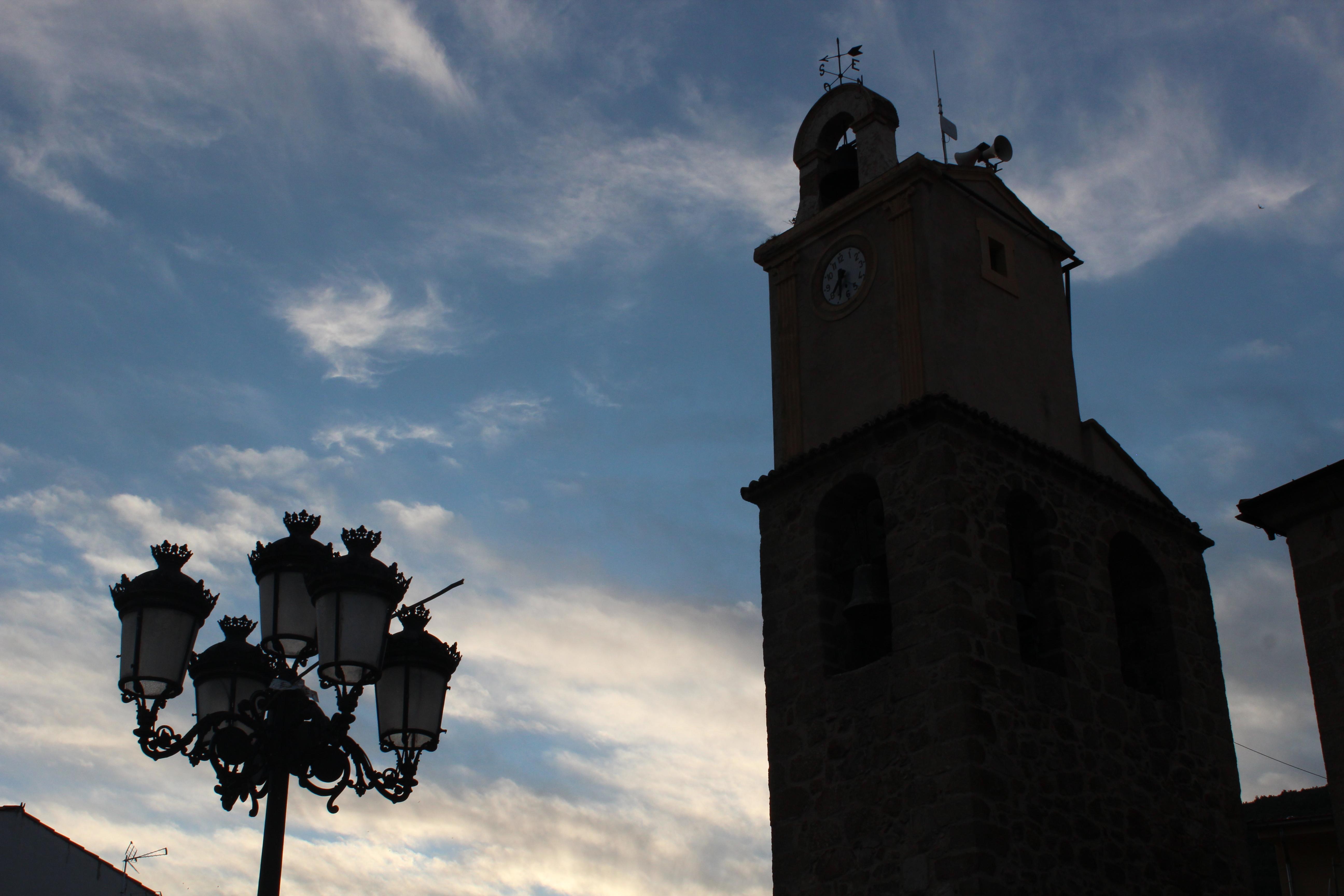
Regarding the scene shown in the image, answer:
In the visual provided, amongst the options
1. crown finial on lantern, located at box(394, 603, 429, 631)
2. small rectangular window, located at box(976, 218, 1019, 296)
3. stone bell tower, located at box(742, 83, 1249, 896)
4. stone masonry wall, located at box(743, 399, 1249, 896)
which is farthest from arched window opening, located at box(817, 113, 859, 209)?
crown finial on lantern, located at box(394, 603, 429, 631)

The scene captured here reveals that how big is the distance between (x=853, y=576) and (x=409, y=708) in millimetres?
7023

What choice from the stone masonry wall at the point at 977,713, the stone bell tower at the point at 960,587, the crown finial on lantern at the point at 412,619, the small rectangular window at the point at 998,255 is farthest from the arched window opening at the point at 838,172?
the crown finial on lantern at the point at 412,619

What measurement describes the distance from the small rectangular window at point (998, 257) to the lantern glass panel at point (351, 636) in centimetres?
980

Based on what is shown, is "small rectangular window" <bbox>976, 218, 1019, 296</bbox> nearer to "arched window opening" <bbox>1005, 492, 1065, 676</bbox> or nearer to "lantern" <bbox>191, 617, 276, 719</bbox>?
"arched window opening" <bbox>1005, 492, 1065, 676</bbox>

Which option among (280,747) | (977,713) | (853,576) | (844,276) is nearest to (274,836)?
(280,747)

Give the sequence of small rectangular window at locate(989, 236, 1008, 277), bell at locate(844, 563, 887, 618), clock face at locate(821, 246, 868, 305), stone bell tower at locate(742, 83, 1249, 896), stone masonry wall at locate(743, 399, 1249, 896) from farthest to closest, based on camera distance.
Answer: small rectangular window at locate(989, 236, 1008, 277)
clock face at locate(821, 246, 868, 305)
bell at locate(844, 563, 887, 618)
stone bell tower at locate(742, 83, 1249, 896)
stone masonry wall at locate(743, 399, 1249, 896)

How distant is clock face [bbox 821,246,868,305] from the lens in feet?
46.2

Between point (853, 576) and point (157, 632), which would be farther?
point (853, 576)

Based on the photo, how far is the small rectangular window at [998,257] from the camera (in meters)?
14.4

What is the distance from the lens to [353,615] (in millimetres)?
6000

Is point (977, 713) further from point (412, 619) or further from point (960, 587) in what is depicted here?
point (412, 619)

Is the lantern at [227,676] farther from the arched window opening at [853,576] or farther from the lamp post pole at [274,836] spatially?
the arched window opening at [853,576]

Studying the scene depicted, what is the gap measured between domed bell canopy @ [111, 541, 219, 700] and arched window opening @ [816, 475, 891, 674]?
7.09m

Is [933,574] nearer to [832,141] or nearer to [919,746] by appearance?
[919,746]
